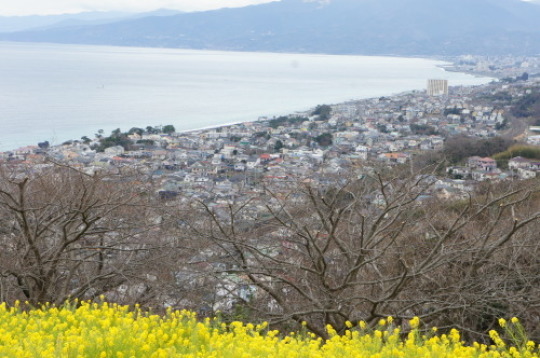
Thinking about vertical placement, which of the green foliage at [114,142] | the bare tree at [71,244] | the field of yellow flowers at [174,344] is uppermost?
the field of yellow flowers at [174,344]

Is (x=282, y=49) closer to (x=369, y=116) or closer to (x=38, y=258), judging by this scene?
(x=369, y=116)

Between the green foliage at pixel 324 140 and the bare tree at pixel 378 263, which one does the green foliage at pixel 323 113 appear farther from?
Result: the bare tree at pixel 378 263

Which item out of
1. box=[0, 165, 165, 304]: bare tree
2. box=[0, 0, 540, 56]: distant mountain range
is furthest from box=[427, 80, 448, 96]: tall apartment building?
box=[0, 0, 540, 56]: distant mountain range

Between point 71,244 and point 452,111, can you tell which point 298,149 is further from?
point 71,244

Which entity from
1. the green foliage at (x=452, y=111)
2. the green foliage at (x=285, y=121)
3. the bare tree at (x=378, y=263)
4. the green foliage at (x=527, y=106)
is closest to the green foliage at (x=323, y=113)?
the green foliage at (x=285, y=121)

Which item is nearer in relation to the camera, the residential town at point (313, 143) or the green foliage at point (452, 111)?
the residential town at point (313, 143)

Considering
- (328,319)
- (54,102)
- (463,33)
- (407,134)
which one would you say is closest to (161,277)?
(328,319)

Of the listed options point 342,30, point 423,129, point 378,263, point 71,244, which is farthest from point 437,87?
point 342,30
